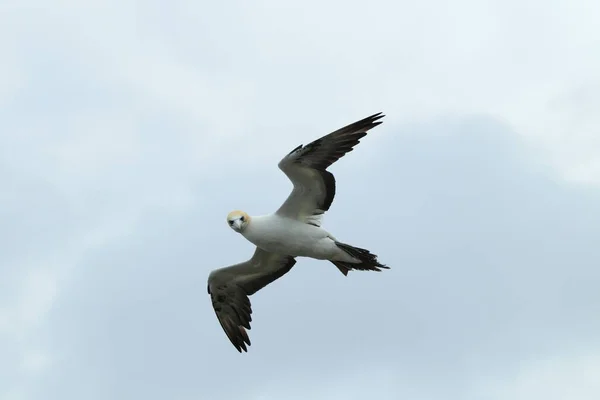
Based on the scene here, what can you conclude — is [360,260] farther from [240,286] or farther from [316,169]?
[240,286]

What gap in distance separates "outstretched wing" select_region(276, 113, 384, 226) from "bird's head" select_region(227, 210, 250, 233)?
0.91m

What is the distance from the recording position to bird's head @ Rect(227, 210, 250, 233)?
2616cm

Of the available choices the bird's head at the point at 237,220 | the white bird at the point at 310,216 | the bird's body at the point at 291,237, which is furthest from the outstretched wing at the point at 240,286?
the bird's head at the point at 237,220

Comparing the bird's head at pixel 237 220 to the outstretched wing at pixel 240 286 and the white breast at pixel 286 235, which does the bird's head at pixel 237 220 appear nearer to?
the white breast at pixel 286 235

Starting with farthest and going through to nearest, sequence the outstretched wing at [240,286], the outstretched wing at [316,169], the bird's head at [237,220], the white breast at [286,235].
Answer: the outstretched wing at [240,286] < the white breast at [286,235] < the bird's head at [237,220] < the outstretched wing at [316,169]

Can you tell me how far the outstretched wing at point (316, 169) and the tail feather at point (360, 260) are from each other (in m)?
0.89

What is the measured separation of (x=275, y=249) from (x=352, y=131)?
3271 mm

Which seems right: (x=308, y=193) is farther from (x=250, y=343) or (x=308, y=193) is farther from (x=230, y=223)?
(x=250, y=343)

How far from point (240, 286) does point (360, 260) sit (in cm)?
393

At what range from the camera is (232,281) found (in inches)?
1158

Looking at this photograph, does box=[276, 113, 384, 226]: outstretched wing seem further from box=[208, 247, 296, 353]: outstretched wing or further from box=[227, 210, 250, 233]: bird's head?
box=[208, 247, 296, 353]: outstretched wing

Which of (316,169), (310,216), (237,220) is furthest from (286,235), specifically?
(316,169)

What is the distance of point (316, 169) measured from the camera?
26062 millimetres

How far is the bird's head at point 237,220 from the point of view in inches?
1030
